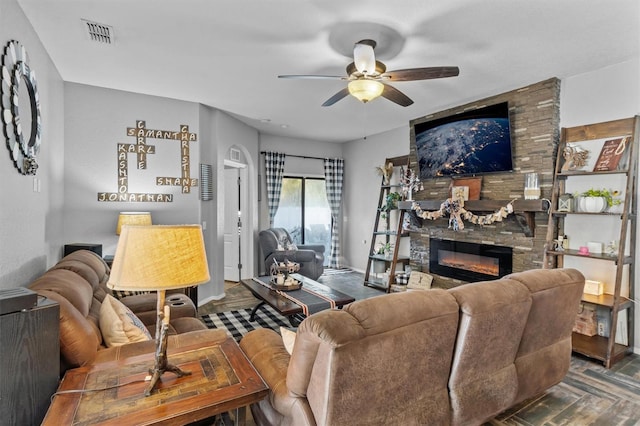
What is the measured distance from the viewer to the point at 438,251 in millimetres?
4922

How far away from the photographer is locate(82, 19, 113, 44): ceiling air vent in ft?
8.34

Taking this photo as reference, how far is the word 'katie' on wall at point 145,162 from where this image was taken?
13.2 feet

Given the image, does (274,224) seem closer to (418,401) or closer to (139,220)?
(139,220)

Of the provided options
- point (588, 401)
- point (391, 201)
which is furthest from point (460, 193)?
point (588, 401)

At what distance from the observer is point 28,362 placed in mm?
1267

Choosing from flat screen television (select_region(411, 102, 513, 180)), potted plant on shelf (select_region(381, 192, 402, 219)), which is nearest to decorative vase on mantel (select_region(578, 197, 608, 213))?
flat screen television (select_region(411, 102, 513, 180))

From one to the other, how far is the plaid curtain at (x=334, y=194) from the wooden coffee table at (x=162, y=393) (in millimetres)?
5646

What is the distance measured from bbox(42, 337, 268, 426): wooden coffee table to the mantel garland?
3.50 meters

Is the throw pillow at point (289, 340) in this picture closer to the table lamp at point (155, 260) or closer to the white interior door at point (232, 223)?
the table lamp at point (155, 260)

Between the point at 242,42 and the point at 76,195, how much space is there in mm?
2698

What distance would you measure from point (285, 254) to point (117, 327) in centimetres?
366

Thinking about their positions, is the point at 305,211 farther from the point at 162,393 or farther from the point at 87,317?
the point at 162,393

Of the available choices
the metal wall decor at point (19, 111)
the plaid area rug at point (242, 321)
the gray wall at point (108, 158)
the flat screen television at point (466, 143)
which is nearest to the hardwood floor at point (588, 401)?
the plaid area rug at point (242, 321)

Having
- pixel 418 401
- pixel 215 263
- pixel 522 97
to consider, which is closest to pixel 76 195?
pixel 215 263
